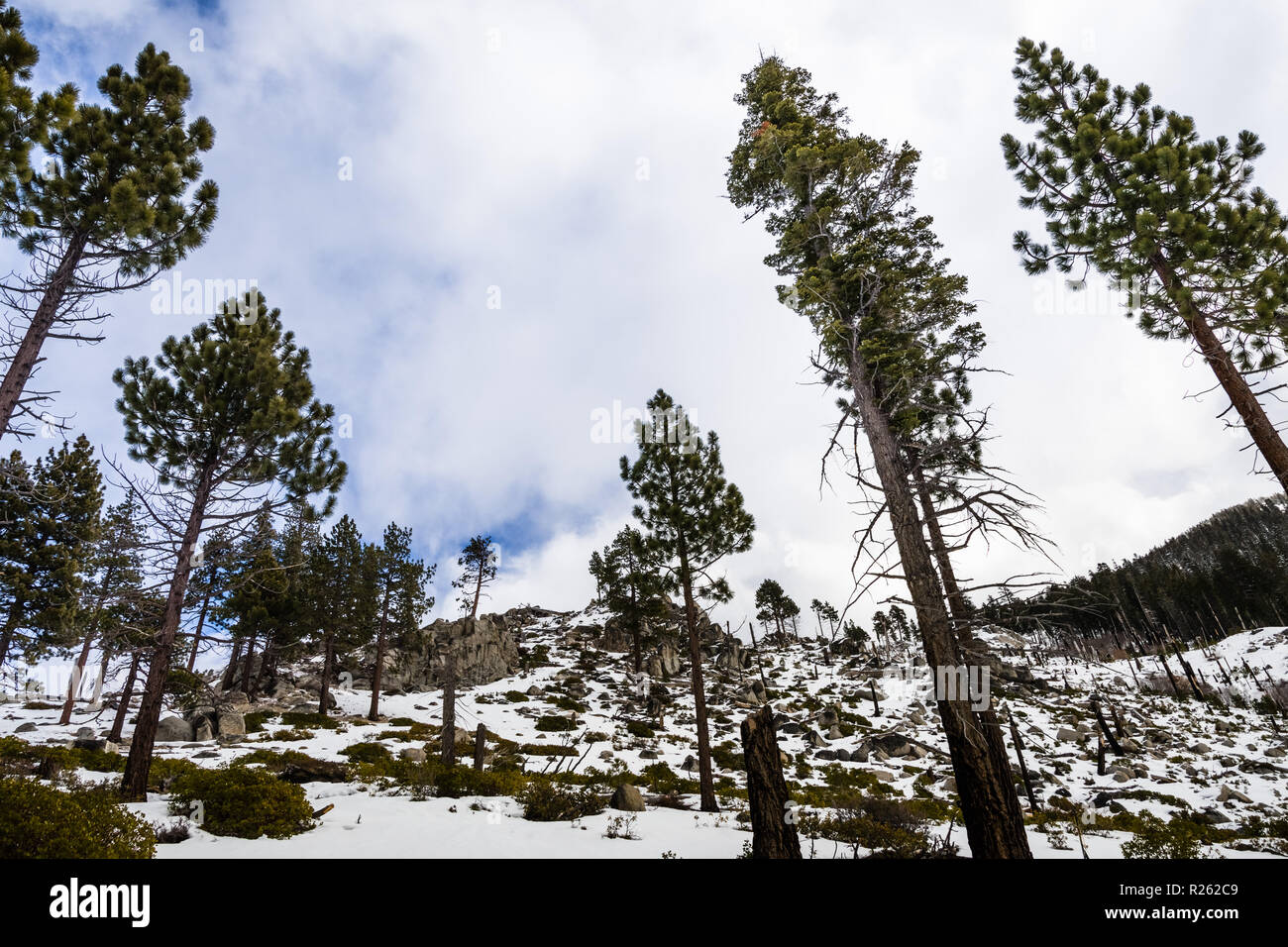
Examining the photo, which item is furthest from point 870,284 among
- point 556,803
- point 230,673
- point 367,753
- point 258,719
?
point 230,673

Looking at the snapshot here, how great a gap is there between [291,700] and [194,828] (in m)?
29.6

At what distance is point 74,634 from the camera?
58.3ft

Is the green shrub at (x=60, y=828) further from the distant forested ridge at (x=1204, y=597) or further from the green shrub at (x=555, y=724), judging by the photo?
the distant forested ridge at (x=1204, y=597)

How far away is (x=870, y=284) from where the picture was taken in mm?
7992

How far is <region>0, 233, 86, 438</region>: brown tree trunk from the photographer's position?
7.37 m

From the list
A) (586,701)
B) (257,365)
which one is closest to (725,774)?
(586,701)

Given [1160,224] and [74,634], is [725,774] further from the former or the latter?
[74,634]

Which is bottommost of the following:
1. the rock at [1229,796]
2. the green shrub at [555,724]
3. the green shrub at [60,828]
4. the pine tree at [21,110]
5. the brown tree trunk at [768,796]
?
the rock at [1229,796]

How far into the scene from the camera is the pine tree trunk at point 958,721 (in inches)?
209

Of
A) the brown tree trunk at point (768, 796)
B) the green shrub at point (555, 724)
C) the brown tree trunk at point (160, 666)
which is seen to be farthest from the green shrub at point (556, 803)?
the green shrub at point (555, 724)

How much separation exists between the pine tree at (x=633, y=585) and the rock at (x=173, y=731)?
18876 mm

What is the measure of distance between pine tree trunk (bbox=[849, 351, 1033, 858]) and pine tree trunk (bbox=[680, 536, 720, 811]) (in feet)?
27.2

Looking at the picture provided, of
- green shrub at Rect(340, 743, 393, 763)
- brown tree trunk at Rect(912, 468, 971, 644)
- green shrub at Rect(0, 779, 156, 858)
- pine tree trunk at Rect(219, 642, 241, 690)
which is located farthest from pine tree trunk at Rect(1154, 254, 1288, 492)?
pine tree trunk at Rect(219, 642, 241, 690)

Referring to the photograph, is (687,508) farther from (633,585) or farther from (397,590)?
(397,590)
